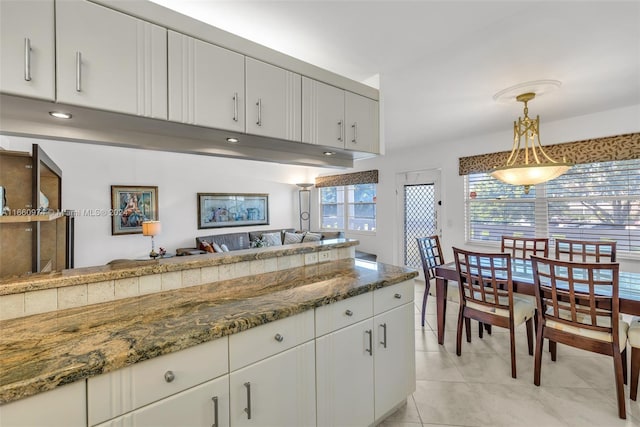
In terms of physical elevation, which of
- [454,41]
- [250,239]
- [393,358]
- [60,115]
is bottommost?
[393,358]

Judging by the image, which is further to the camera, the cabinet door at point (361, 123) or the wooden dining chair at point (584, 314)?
the cabinet door at point (361, 123)

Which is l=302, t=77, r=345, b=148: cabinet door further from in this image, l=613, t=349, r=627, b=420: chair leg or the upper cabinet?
l=613, t=349, r=627, b=420: chair leg

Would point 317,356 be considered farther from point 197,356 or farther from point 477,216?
point 477,216

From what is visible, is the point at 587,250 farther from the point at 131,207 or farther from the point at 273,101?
the point at 131,207

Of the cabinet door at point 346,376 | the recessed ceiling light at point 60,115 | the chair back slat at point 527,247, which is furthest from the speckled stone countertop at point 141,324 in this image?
the chair back slat at point 527,247

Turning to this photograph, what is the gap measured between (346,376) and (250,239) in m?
4.48

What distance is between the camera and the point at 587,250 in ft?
10.6

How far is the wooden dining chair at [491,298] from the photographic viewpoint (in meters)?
2.29

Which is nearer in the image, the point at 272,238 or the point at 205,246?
the point at 205,246

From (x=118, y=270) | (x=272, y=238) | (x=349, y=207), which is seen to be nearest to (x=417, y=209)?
(x=349, y=207)

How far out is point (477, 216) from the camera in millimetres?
4355

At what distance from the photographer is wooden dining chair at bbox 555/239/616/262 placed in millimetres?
2799

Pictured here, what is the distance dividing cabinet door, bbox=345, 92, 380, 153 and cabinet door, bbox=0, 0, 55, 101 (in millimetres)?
1580

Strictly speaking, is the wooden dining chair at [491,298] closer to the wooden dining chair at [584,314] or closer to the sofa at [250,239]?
the wooden dining chair at [584,314]
